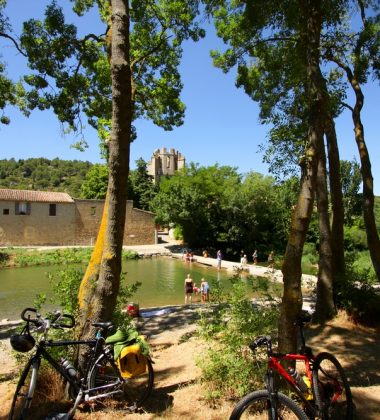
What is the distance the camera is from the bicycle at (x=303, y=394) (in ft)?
9.55

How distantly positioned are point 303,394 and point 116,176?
299cm

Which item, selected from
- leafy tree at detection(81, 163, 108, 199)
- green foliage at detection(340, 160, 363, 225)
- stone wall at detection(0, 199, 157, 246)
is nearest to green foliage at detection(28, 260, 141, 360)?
stone wall at detection(0, 199, 157, 246)

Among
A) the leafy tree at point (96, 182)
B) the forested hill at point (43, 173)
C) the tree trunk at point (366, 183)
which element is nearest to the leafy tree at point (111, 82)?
the tree trunk at point (366, 183)

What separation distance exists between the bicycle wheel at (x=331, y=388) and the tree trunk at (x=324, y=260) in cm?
462

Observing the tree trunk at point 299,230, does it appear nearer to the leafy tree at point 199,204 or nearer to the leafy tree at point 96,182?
the leafy tree at point 199,204

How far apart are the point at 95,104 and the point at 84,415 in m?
8.76

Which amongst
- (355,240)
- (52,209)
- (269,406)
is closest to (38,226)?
(52,209)

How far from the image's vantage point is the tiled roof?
33.2 meters

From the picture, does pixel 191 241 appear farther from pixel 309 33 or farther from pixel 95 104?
pixel 309 33

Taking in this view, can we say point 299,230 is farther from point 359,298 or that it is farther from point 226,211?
point 226,211

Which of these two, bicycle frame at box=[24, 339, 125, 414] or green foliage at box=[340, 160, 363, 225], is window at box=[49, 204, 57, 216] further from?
bicycle frame at box=[24, 339, 125, 414]

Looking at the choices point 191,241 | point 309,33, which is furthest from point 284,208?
point 309,33

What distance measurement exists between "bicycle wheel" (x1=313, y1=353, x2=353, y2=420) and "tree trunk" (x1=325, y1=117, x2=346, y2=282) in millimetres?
5056

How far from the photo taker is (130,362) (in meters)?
3.72
